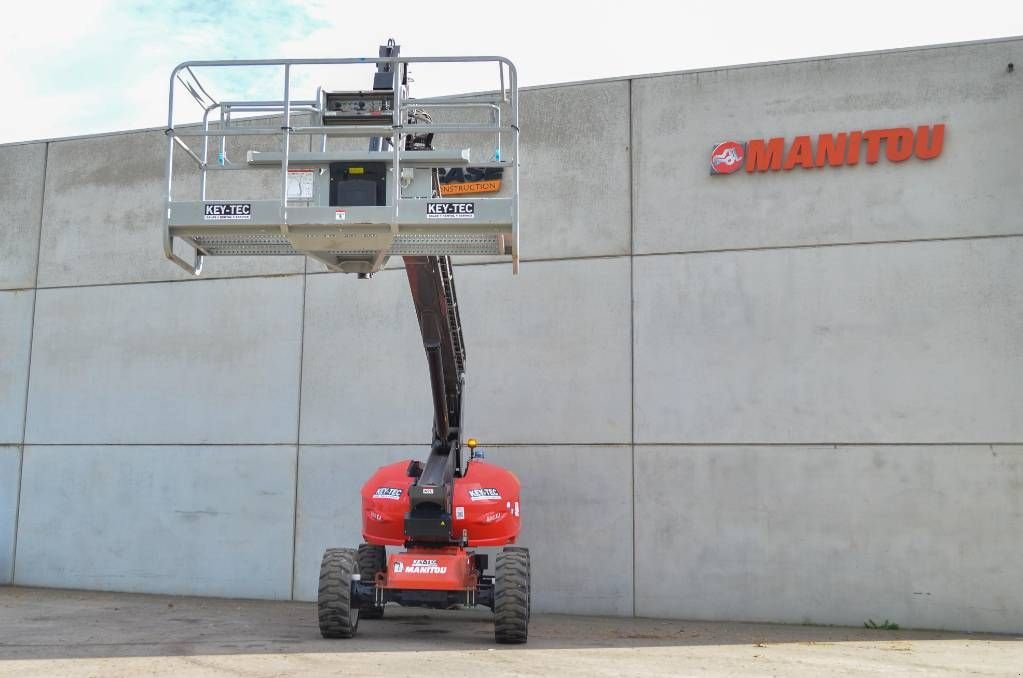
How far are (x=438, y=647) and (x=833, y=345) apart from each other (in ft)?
19.0

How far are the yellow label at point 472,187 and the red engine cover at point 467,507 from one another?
14.2 feet

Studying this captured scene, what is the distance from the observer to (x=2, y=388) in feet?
52.4

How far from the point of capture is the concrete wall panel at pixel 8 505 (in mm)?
15555

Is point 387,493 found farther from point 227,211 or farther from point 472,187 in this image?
point 472,187

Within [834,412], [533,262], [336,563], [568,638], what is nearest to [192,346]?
[533,262]

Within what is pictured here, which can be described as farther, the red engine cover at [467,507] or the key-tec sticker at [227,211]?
the red engine cover at [467,507]

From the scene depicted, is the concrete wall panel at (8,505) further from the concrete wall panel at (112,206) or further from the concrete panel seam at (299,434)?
the concrete panel seam at (299,434)

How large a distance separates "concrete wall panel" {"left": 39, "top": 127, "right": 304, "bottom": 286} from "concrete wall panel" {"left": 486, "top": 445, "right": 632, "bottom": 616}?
5565mm

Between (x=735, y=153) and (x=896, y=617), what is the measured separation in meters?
5.72

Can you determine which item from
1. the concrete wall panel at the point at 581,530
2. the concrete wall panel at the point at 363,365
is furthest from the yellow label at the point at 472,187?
the concrete wall panel at the point at 581,530

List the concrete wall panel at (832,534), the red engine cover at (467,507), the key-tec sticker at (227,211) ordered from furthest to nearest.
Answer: the concrete wall panel at (832,534)
the red engine cover at (467,507)
the key-tec sticker at (227,211)

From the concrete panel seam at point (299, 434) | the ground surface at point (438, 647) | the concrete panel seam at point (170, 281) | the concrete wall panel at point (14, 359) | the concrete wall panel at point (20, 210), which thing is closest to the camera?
the ground surface at point (438, 647)

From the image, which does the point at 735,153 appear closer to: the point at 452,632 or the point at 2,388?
the point at 452,632

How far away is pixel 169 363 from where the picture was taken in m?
15.2
